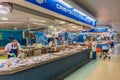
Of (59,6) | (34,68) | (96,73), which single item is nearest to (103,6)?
(96,73)

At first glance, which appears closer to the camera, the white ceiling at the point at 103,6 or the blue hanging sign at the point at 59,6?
the blue hanging sign at the point at 59,6

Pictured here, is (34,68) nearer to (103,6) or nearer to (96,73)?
(96,73)

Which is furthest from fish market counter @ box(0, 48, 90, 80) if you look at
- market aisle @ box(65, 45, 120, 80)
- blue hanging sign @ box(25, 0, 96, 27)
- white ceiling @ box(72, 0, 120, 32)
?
white ceiling @ box(72, 0, 120, 32)

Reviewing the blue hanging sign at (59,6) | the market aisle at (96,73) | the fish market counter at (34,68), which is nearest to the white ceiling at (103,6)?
the blue hanging sign at (59,6)

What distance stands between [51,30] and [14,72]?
3.78 m

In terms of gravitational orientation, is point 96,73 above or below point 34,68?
below

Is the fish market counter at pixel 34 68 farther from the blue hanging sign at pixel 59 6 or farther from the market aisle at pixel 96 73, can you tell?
the blue hanging sign at pixel 59 6

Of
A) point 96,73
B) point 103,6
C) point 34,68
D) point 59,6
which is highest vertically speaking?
point 103,6

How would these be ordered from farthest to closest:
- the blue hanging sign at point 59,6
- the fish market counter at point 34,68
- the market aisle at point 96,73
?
the market aisle at point 96,73, the blue hanging sign at point 59,6, the fish market counter at point 34,68

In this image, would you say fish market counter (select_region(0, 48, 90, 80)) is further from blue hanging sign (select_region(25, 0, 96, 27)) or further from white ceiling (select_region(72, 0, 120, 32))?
white ceiling (select_region(72, 0, 120, 32))

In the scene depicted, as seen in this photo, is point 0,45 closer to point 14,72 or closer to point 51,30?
point 51,30

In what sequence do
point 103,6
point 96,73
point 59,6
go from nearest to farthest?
point 59,6 → point 96,73 → point 103,6

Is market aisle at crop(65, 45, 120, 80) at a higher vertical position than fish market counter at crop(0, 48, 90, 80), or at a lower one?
lower

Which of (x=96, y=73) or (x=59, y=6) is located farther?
(x=96, y=73)
